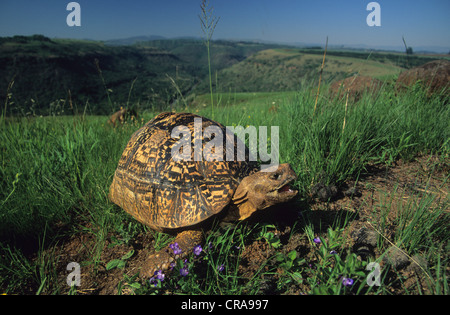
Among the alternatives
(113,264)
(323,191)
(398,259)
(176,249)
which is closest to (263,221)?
(323,191)

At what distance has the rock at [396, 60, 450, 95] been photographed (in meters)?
5.62

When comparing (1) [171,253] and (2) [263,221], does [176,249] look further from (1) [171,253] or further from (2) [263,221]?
(2) [263,221]

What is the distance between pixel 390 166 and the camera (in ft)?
12.3

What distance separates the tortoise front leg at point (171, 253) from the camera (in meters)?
2.19

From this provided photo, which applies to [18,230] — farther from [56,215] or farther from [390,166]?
[390,166]

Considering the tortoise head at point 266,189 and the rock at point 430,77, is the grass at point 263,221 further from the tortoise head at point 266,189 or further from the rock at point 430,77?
the rock at point 430,77

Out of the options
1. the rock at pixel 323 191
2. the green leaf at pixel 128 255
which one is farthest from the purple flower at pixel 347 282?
the green leaf at pixel 128 255

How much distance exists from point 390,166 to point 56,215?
185 inches

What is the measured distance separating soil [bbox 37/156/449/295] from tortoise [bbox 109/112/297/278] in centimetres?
37

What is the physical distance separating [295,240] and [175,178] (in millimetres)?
1424
